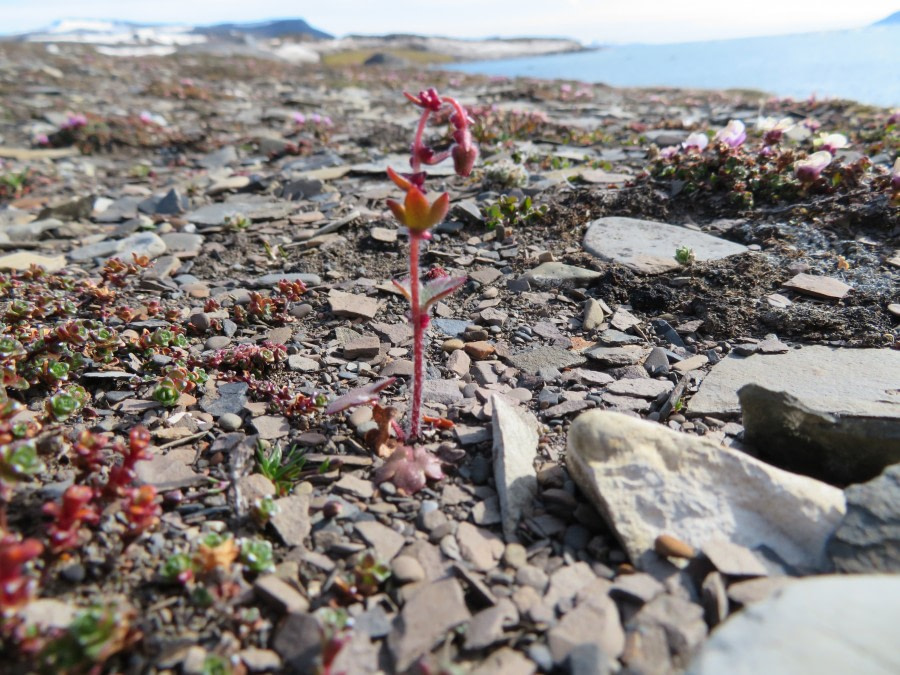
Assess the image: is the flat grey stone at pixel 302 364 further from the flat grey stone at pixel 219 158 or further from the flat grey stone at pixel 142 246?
the flat grey stone at pixel 219 158

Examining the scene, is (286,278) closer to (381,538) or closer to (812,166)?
(381,538)

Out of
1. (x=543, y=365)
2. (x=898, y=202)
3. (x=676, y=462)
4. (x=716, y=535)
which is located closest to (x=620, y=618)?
(x=716, y=535)

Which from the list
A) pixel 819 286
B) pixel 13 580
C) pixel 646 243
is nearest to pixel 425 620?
pixel 13 580

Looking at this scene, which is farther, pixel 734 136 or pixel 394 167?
pixel 394 167

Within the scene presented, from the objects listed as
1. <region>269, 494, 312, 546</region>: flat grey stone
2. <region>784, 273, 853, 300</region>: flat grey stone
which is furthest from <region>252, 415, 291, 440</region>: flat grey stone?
<region>784, 273, 853, 300</region>: flat grey stone

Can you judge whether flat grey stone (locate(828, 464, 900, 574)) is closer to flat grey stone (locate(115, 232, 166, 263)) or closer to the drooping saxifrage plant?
the drooping saxifrage plant

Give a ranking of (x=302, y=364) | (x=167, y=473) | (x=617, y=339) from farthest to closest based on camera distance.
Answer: (x=617, y=339) → (x=302, y=364) → (x=167, y=473)
